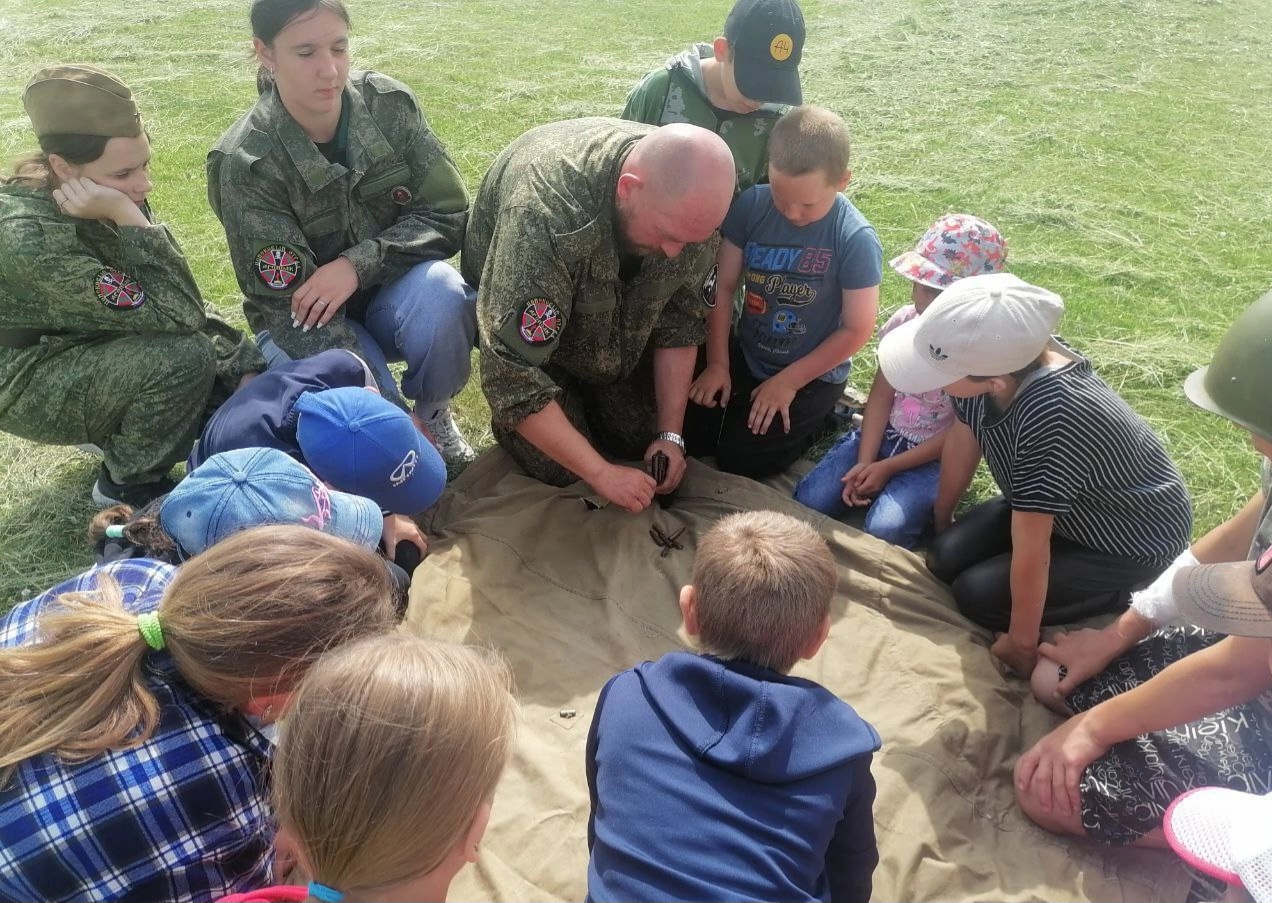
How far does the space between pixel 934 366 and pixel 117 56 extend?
11843 mm

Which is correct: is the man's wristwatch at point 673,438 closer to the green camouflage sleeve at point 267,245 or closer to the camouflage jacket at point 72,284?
the green camouflage sleeve at point 267,245

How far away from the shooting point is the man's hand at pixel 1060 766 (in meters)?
2.41

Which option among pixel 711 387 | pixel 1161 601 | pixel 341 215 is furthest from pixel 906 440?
pixel 341 215

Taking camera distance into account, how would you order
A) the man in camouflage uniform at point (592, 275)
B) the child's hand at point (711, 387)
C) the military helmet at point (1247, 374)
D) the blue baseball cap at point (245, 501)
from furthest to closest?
the child's hand at point (711, 387), the man in camouflage uniform at point (592, 275), the blue baseball cap at point (245, 501), the military helmet at point (1247, 374)

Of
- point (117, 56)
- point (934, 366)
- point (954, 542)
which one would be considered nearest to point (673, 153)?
point (934, 366)

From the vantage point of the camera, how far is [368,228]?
3.88m

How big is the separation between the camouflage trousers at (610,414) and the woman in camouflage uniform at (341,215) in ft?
1.44

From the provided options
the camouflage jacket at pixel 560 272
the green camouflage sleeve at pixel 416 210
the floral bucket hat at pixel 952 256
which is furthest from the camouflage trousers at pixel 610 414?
the floral bucket hat at pixel 952 256

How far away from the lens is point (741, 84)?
3.81 m

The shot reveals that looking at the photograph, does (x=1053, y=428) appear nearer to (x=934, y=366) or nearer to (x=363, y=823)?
(x=934, y=366)

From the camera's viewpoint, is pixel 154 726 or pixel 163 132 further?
pixel 163 132

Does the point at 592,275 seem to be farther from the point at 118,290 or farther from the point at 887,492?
the point at 118,290

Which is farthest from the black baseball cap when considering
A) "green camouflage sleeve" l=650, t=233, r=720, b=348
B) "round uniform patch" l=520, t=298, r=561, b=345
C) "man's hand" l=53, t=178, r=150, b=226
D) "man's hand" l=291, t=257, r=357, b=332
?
"man's hand" l=53, t=178, r=150, b=226

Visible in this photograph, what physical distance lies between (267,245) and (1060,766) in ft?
10.7
